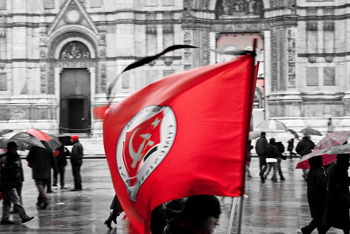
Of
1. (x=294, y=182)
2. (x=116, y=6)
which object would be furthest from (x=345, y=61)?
(x=294, y=182)

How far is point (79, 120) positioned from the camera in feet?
108

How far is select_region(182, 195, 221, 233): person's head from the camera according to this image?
12.8 ft

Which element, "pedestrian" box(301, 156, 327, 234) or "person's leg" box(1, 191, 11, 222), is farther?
"person's leg" box(1, 191, 11, 222)

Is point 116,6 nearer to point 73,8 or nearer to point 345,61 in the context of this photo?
point 73,8

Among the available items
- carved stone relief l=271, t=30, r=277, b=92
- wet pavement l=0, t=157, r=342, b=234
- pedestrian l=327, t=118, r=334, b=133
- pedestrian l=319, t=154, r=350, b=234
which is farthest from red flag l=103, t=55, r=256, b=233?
carved stone relief l=271, t=30, r=277, b=92

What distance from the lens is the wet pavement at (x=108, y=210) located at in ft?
34.7

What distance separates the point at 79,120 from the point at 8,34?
662 cm

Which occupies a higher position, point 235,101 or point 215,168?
point 235,101

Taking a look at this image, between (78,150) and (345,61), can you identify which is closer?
(78,150)

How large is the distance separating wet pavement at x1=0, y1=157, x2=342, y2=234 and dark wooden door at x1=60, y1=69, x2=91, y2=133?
46.6 feet

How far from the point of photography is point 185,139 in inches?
180

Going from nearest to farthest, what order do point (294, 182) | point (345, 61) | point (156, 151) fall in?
1. point (156, 151)
2. point (294, 182)
3. point (345, 61)

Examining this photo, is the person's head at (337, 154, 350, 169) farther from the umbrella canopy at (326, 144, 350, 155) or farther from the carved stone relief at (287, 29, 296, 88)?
the carved stone relief at (287, 29, 296, 88)

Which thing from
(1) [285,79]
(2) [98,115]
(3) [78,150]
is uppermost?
(1) [285,79]
